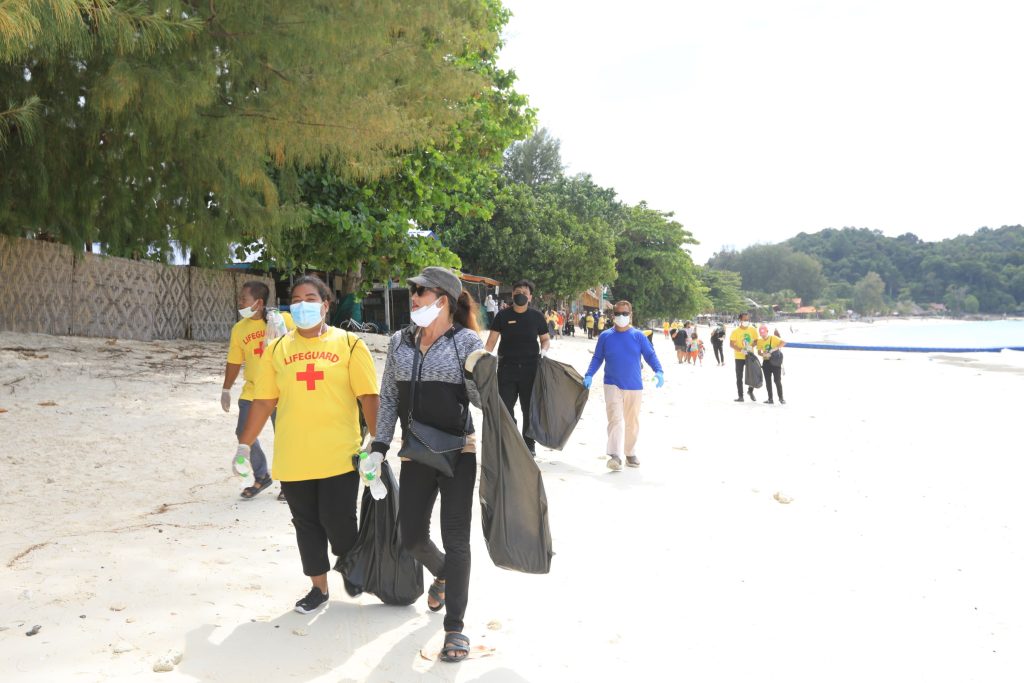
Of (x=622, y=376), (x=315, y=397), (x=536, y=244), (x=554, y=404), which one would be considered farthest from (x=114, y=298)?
(x=536, y=244)

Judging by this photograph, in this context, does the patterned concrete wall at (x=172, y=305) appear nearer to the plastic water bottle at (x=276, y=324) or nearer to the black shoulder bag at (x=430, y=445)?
the plastic water bottle at (x=276, y=324)

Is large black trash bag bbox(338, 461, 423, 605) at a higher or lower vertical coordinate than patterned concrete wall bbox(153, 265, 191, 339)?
lower

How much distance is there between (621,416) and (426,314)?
Answer: 4.62 meters

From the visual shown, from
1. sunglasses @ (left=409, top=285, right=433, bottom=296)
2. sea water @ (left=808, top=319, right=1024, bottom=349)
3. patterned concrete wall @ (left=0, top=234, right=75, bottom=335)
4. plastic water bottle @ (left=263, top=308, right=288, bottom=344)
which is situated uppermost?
patterned concrete wall @ (left=0, top=234, right=75, bottom=335)

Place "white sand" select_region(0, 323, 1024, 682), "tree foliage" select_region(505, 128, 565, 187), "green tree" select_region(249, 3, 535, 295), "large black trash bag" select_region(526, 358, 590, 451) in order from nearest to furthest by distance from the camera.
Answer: "white sand" select_region(0, 323, 1024, 682) → "large black trash bag" select_region(526, 358, 590, 451) → "green tree" select_region(249, 3, 535, 295) → "tree foliage" select_region(505, 128, 565, 187)

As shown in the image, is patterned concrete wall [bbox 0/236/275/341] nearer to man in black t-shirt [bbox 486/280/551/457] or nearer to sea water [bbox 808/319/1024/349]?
man in black t-shirt [bbox 486/280/551/457]

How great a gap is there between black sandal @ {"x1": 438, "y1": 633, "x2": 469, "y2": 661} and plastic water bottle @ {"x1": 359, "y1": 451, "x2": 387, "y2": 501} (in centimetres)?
70

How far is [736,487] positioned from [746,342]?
7.88 m

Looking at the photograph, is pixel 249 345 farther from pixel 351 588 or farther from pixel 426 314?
pixel 426 314

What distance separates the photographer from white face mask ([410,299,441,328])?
3.44 metres

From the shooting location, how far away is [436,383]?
343 centimetres

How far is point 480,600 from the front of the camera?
4.11m

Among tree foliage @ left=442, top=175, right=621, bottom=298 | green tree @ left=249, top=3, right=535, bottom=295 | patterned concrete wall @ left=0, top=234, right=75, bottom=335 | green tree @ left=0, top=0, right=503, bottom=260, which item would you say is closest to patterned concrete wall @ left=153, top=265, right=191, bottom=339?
green tree @ left=249, top=3, right=535, bottom=295

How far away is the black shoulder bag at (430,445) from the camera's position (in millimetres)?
3348
